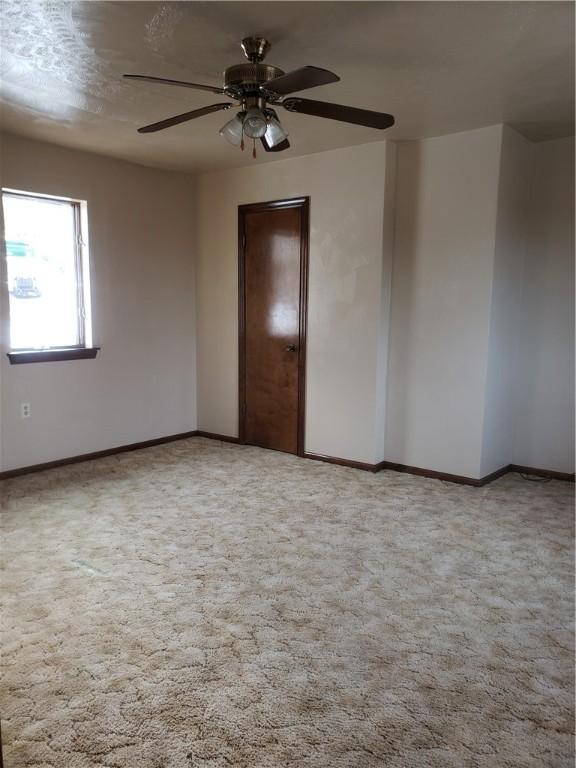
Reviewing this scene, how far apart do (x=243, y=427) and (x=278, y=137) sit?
3033mm

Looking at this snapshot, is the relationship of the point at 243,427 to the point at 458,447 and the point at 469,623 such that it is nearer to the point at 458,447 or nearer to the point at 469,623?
the point at 458,447

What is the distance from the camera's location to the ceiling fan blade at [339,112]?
247 cm

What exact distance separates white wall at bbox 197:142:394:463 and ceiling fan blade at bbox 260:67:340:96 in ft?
6.58

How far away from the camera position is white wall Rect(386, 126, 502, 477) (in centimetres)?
392

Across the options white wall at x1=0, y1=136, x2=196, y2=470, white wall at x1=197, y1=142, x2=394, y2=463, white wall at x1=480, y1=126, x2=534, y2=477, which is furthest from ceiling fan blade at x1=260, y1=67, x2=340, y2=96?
white wall at x1=0, y1=136, x2=196, y2=470

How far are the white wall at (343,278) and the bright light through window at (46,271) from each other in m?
1.40

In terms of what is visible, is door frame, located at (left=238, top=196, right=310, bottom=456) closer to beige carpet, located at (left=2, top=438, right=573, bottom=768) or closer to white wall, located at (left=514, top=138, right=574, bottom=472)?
beige carpet, located at (left=2, top=438, right=573, bottom=768)

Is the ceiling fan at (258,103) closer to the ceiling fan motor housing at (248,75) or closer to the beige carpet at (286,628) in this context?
the ceiling fan motor housing at (248,75)

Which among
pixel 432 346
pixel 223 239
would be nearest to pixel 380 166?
pixel 432 346

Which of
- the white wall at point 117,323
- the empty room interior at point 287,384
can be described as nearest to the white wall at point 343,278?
the empty room interior at point 287,384

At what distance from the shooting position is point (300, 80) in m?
2.15

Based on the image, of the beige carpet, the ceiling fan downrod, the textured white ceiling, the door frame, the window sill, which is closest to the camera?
the beige carpet

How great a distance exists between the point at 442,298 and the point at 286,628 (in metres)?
2.73

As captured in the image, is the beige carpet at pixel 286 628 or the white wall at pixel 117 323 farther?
the white wall at pixel 117 323
